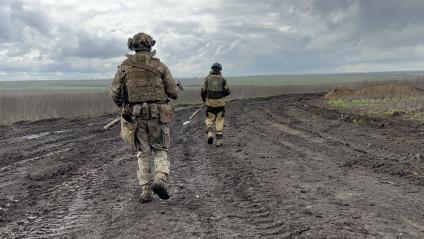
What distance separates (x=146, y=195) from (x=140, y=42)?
2027 mm

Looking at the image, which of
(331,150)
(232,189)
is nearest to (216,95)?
(331,150)

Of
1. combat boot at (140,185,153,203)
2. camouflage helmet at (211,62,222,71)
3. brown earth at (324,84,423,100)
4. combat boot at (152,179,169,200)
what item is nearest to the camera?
combat boot at (152,179,169,200)

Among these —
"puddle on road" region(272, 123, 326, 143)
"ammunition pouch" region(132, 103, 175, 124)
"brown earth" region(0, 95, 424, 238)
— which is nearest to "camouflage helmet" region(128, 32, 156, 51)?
"ammunition pouch" region(132, 103, 175, 124)

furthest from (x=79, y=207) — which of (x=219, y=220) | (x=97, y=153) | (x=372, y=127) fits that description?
(x=372, y=127)

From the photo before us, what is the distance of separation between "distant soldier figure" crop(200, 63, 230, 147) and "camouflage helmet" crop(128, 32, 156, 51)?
19.2 feet

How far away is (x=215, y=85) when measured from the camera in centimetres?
1262

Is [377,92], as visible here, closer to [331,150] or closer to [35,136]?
[35,136]

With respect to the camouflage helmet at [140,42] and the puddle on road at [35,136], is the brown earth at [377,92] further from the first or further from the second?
the camouflage helmet at [140,42]

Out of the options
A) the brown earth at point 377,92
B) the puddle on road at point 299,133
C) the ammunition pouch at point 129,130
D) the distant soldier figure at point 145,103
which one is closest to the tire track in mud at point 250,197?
the distant soldier figure at point 145,103

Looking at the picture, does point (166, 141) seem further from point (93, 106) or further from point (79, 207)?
point (93, 106)

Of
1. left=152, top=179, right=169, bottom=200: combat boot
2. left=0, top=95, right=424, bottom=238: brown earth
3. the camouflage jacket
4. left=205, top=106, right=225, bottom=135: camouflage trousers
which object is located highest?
the camouflage jacket

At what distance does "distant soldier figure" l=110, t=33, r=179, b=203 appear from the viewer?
6.68 meters

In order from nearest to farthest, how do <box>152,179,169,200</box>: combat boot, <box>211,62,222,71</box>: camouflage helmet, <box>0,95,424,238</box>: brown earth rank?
<box>0,95,424,238</box>: brown earth → <box>152,179,169,200</box>: combat boot → <box>211,62,222,71</box>: camouflage helmet

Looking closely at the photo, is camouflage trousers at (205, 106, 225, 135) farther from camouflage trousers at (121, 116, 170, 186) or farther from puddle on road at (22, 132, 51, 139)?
puddle on road at (22, 132, 51, 139)
